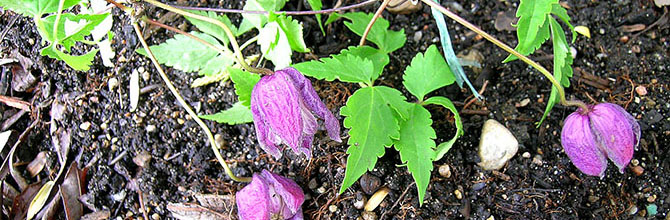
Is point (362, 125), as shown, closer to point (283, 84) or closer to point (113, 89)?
point (283, 84)

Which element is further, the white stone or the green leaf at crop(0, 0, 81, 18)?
the white stone

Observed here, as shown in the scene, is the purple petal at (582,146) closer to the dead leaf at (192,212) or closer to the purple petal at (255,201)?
the purple petal at (255,201)

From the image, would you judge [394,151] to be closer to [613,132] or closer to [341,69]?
[341,69]

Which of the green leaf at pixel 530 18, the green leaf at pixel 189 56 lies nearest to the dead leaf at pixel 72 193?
the green leaf at pixel 189 56

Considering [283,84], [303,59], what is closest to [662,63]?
[303,59]

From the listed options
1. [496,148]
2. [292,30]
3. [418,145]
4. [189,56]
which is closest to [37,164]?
[189,56]

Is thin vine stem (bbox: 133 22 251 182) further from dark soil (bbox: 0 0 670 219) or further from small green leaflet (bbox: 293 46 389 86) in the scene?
small green leaflet (bbox: 293 46 389 86)

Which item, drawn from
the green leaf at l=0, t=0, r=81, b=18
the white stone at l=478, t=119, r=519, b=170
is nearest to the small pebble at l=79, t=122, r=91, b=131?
the green leaf at l=0, t=0, r=81, b=18
